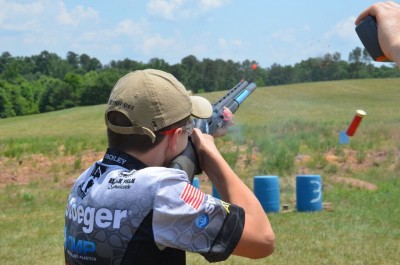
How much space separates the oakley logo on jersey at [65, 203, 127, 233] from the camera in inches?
85.2

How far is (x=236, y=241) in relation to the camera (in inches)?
87.5

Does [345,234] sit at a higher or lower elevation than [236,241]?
lower

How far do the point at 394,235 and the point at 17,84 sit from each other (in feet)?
303

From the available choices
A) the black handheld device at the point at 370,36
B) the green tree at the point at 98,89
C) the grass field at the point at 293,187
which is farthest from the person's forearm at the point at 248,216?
the green tree at the point at 98,89

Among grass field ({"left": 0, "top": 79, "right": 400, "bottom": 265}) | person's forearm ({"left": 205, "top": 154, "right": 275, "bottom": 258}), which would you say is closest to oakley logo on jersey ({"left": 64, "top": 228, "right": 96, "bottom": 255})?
person's forearm ({"left": 205, "top": 154, "right": 275, "bottom": 258})

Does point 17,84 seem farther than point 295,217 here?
Yes

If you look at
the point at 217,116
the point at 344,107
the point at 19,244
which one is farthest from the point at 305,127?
the point at 217,116

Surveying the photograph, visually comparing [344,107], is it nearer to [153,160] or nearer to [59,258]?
[59,258]

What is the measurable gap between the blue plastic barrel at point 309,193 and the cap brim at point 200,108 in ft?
27.1

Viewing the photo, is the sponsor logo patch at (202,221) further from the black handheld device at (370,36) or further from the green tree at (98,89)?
the green tree at (98,89)

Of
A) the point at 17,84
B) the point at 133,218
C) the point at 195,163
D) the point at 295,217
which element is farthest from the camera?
the point at 17,84

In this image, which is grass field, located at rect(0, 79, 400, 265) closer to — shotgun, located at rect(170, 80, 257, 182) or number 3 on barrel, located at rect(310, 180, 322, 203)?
number 3 on barrel, located at rect(310, 180, 322, 203)

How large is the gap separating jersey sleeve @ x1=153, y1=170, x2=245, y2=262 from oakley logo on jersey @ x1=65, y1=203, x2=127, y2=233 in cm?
14

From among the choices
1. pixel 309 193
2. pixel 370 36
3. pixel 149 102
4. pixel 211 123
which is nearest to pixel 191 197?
pixel 149 102
